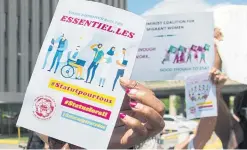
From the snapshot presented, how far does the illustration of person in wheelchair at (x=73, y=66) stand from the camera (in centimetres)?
151

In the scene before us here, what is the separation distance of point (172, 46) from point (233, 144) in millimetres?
682

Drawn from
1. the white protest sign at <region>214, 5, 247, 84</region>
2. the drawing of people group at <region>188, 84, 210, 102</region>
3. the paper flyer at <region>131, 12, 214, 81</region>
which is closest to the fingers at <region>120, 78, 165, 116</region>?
the white protest sign at <region>214, 5, 247, 84</region>

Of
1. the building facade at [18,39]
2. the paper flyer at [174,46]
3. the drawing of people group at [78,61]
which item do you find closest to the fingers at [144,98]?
the drawing of people group at [78,61]

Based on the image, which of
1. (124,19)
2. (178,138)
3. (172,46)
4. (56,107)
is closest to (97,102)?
(56,107)

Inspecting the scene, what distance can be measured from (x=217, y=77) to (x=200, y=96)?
32 cm

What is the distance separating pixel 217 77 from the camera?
97.7 inches

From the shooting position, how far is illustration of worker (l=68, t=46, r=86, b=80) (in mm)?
1506

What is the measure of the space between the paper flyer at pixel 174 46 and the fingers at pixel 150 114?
1038 mm

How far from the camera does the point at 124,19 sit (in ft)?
4.88

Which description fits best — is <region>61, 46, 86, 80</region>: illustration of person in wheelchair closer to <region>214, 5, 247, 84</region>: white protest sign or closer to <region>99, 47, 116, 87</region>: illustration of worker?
<region>99, 47, 116, 87</region>: illustration of worker

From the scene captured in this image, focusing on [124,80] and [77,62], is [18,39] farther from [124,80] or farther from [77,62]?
[124,80]

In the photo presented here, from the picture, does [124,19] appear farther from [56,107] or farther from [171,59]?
[171,59]

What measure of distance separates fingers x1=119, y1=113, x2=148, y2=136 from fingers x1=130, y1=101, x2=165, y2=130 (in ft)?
0.10

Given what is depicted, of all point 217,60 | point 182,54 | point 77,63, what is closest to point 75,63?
point 77,63
